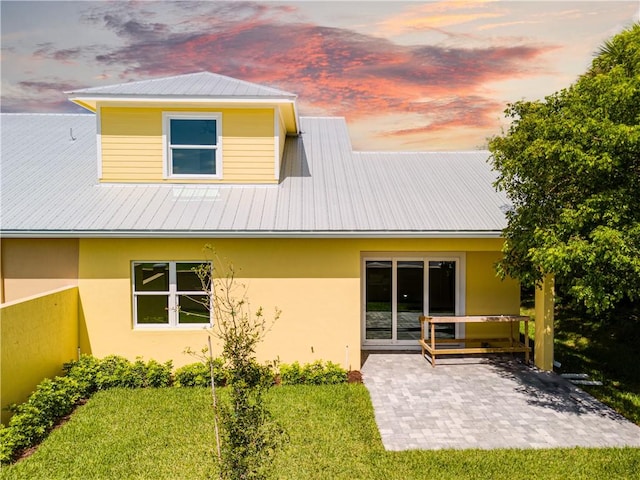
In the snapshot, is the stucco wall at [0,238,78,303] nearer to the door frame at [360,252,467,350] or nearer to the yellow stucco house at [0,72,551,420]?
the yellow stucco house at [0,72,551,420]

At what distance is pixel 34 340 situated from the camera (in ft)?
24.6

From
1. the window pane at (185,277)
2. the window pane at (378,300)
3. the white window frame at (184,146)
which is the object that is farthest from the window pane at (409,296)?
the white window frame at (184,146)

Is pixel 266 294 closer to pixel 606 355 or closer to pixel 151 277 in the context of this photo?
pixel 151 277

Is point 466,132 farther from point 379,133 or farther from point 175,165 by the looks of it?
point 175,165

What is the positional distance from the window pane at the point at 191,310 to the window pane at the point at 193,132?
4.01 meters

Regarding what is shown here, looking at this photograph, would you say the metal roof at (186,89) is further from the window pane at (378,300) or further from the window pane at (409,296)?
the window pane at (409,296)

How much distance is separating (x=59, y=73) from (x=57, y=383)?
45.2 ft

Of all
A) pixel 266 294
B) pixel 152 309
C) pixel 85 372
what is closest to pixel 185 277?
pixel 152 309

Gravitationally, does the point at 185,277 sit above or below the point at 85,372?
above

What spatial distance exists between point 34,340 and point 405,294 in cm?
835

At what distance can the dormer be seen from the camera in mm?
10438

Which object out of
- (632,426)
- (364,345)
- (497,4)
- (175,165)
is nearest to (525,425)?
(632,426)

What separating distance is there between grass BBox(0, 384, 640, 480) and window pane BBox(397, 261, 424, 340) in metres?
4.01

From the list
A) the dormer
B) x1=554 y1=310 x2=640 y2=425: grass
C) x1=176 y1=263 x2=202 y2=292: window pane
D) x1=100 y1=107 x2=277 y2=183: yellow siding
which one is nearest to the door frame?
x1=554 y1=310 x2=640 y2=425: grass
